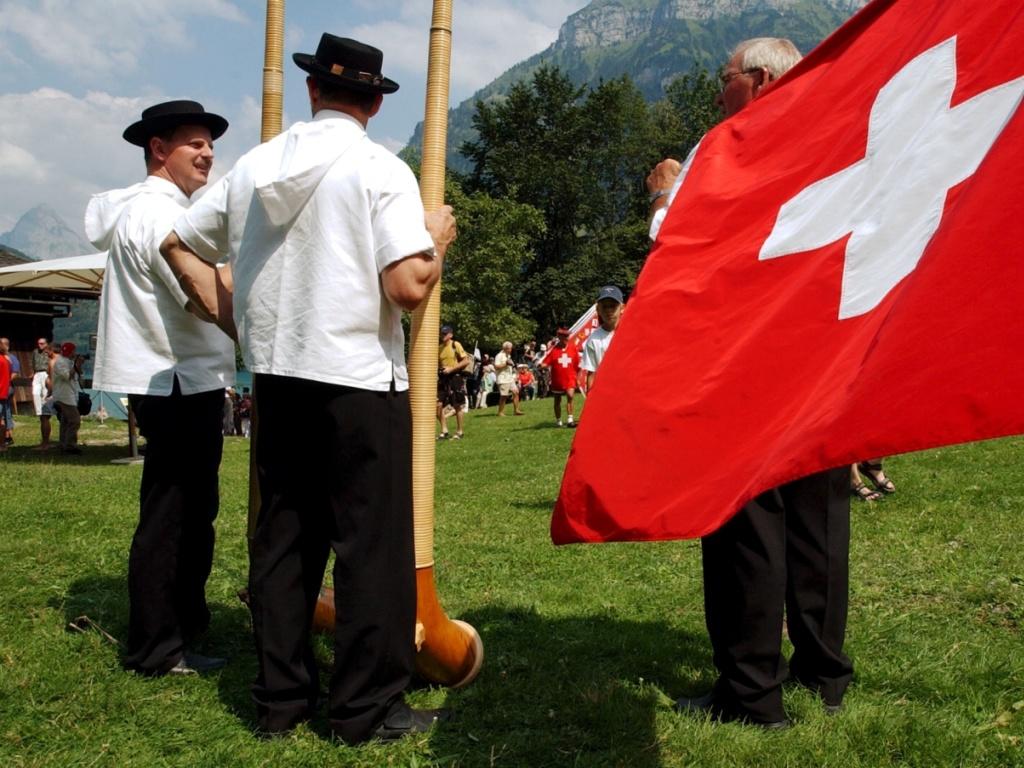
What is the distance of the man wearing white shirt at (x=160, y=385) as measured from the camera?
412 centimetres

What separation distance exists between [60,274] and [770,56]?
14.7 metres

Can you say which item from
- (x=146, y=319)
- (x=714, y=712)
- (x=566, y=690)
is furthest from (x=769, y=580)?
(x=146, y=319)

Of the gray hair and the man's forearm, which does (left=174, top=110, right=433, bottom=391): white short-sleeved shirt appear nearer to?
the man's forearm

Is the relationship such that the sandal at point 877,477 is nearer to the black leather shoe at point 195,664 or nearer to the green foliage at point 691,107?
the black leather shoe at point 195,664

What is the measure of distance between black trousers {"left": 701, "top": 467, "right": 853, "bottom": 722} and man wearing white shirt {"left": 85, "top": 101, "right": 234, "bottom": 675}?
223 centimetres

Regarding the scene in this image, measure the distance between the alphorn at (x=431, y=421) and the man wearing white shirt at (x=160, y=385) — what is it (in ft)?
3.54

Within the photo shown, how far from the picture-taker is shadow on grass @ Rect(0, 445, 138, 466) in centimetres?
1534

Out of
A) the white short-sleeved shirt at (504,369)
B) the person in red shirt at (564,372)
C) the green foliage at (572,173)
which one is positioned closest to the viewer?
the person in red shirt at (564,372)

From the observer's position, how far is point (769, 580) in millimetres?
3463

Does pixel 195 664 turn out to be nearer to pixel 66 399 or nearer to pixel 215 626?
pixel 215 626

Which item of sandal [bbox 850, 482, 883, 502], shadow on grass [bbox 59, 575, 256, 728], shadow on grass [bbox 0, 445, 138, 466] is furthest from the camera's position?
shadow on grass [bbox 0, 445, 138, 466]

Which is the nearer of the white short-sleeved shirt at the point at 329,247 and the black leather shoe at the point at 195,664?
the white short-sleeved shirt at the point at 329,247

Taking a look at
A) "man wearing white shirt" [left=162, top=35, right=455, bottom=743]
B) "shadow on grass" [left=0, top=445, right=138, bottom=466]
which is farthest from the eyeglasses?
"shadow on grass" [left=0, top=445, right=138, bottom=466]

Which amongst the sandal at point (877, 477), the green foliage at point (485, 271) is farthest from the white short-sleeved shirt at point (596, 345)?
the green foliage at point (485, 271)
